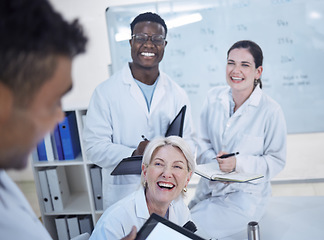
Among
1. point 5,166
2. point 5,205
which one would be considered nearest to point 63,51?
point 5,166

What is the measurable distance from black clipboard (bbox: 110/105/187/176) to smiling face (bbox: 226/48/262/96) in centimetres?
39

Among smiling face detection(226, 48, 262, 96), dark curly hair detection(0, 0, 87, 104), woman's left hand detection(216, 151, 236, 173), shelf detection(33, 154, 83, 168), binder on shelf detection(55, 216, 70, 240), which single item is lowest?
binder on shelf detection(55, 216, 70, 240)

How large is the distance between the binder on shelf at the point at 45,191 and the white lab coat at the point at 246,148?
1169 mm

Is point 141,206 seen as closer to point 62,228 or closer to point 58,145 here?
point 58,145

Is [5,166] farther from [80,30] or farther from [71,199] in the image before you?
[71,199]

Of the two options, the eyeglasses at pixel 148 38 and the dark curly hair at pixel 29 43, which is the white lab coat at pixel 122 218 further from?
the dark curly hair at pixel 29 43

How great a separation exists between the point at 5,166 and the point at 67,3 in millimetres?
2672

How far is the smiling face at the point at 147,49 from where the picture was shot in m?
2.11

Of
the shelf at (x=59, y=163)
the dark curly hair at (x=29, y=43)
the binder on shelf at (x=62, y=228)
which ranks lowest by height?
the binder on shelf at (x=62, y=228)

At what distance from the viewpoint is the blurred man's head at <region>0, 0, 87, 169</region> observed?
1.62ft

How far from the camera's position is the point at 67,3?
295 cm

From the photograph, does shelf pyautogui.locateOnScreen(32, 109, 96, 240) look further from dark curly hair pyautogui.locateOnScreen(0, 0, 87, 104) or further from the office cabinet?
dark curly hair pyautogui.locateOnScreen(0, 0, 87, 104)

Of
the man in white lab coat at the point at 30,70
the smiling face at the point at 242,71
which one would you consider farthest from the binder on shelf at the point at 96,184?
the man in white lab coat at the point at 30,70

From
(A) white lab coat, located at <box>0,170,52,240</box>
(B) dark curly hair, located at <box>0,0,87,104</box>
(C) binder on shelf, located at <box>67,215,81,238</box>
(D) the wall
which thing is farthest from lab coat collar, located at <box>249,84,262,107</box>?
(B) dark curly hair, located at <box>0,0,87,104</box>
